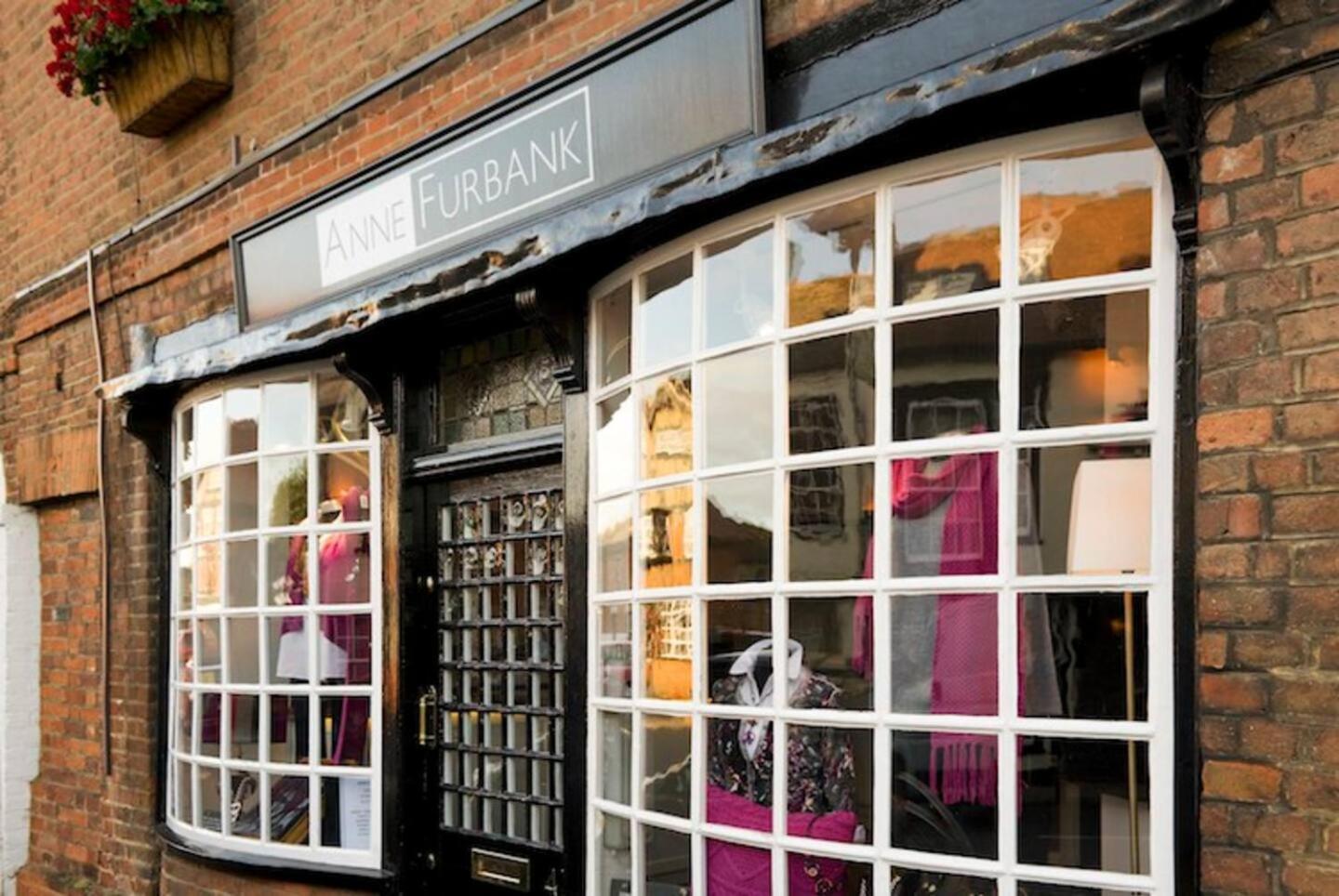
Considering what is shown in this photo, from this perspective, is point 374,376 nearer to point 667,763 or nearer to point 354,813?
point 354,813

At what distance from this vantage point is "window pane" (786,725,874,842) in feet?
12.2

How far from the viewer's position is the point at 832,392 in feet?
12.7

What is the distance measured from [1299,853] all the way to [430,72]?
415cm

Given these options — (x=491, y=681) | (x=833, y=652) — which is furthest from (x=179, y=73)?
(x=833, y=652)

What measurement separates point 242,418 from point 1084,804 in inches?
174

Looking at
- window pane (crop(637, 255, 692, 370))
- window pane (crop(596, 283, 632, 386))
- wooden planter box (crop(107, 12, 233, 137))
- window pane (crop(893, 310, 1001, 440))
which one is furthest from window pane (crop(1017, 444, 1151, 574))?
wooden planter box (crop(107, 12, 233, 137))

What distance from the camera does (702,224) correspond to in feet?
14.0

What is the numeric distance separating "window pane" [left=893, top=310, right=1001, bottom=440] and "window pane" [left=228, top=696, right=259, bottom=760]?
12.2ft

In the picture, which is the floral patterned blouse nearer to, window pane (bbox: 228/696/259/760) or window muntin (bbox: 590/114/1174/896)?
window muntin (bbox: 590/114/1174/896)

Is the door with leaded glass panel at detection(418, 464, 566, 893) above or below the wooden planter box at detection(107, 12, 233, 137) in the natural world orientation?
below

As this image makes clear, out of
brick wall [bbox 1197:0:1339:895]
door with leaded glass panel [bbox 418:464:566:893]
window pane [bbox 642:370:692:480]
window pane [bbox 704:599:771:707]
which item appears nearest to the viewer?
brick wall [bbox 1197:0:1339:895]

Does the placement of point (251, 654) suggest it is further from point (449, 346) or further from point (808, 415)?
point (808, 415)

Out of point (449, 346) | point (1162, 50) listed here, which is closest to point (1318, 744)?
point (1162, 50)

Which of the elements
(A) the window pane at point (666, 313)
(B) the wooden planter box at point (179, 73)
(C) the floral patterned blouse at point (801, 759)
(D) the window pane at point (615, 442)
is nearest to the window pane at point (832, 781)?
(C) the floral patterned blouse at point (801, 759)
